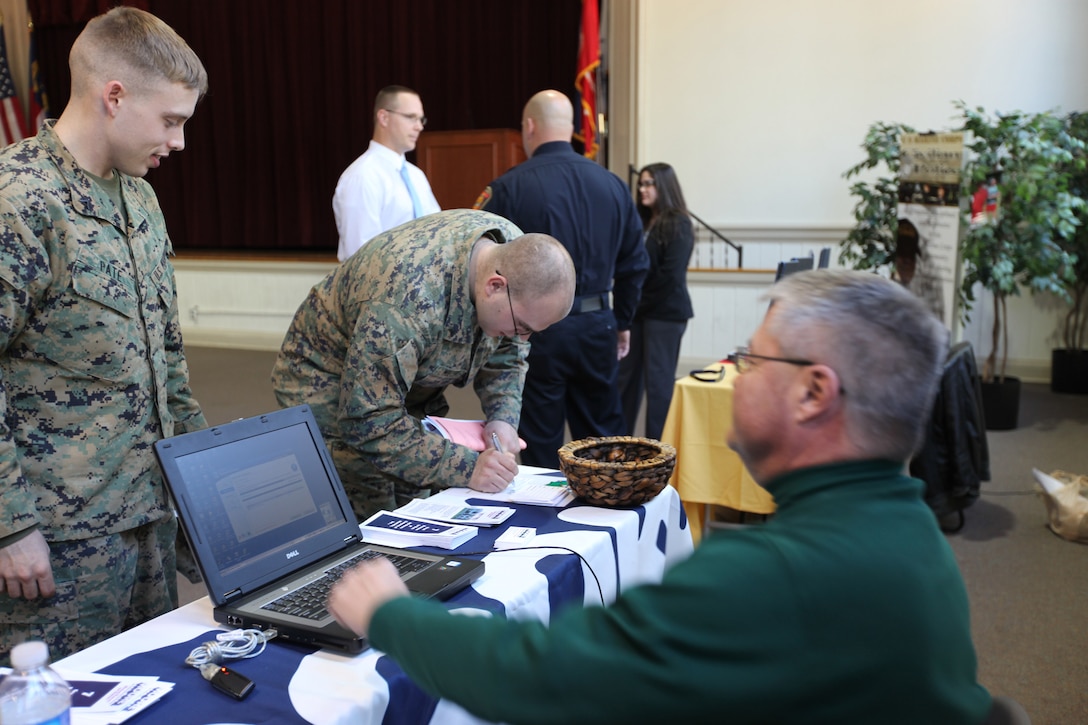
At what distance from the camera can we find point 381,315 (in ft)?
5.54

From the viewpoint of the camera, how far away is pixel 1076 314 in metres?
5.86

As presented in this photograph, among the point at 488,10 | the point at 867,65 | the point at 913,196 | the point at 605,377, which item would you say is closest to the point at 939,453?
the point at 605,377

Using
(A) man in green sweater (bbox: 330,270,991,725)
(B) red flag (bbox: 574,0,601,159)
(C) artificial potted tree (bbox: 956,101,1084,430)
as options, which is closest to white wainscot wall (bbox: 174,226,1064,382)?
(B) red flag (bbox: 574,0,601,159)

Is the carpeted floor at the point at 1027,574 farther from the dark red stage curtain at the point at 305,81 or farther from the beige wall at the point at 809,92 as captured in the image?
the dark red stage curtain at the point at 305,81

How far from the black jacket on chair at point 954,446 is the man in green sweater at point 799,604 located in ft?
8.70

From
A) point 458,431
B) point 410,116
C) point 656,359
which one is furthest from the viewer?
point 656,359

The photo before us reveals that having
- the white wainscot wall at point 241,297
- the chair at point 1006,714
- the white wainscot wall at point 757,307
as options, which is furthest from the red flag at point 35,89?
the chair at point 1006,714

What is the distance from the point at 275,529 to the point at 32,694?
0.49 meters

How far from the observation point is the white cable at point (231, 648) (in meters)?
1.11

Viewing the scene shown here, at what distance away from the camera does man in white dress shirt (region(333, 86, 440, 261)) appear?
12.3 feet

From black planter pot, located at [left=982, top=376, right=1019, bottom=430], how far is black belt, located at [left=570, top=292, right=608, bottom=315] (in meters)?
2.97

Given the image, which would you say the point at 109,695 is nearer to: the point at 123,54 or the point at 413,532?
the point at 413,532

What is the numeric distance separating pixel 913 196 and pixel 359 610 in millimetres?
4237

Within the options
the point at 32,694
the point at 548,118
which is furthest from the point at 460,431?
the point at 548,118
